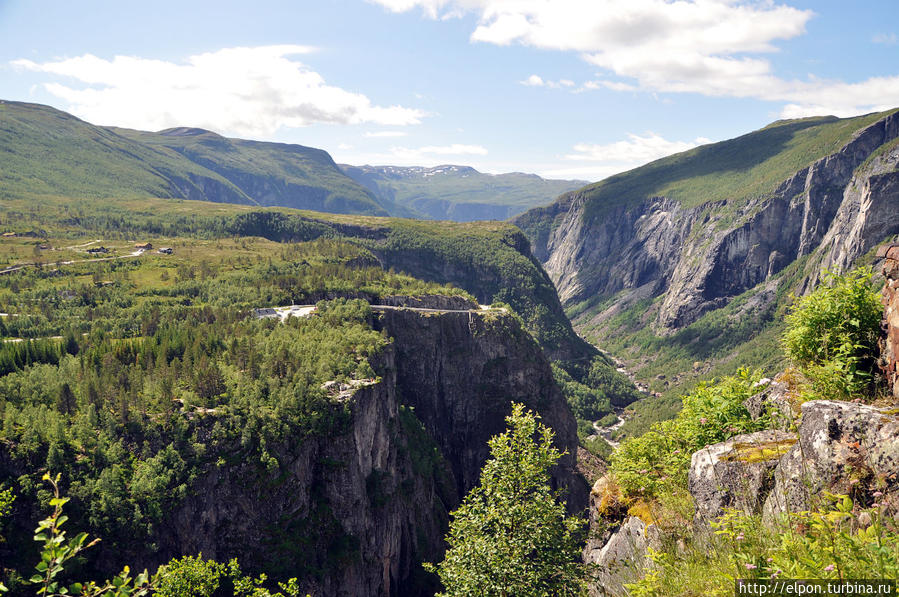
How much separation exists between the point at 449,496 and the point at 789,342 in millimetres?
105670

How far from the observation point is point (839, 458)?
11.0 metres

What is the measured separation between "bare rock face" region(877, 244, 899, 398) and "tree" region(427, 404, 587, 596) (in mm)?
11093

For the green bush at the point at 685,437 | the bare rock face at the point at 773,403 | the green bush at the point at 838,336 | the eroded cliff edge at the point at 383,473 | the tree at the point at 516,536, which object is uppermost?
the green bush at the point at 838,336

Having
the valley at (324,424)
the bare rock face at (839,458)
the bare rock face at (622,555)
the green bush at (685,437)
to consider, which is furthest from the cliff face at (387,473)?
the bare rock face at (839,458)

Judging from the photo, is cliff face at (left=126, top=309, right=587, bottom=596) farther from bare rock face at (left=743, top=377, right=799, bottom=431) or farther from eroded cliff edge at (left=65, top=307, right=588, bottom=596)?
bare rock face at (left=743, top=377, right=799, bottom=431)

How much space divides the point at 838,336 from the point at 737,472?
19.1 feet

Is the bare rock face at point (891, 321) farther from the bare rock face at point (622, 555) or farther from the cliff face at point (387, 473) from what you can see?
the cliff face at point (387, 473)

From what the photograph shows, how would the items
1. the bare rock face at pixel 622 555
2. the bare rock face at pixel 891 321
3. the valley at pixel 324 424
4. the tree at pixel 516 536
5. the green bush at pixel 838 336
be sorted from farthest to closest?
1. the tree at pixel 516 536
2. the valley at pixel 324 424
3. the bare rock face at pixel 622 555
4. the green bush at pixel 838 336
5. the bare rock face at pixel 891 321

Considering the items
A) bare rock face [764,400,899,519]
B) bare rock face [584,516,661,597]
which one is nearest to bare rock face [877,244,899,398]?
bare rock face [764,400,899,519]

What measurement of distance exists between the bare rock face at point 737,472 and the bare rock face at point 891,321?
304 centimetres

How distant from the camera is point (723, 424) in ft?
57.4

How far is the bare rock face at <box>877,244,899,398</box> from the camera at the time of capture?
1315cm

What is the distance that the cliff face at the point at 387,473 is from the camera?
59.4 m

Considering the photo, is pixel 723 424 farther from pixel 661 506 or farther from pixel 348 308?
pixel 348 308
